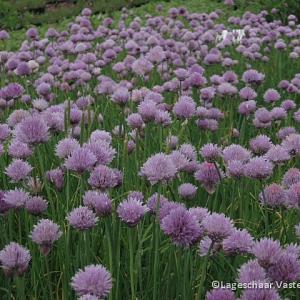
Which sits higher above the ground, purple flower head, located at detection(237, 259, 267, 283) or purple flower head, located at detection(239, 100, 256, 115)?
purple flower head, located at detection(237, 259, 267, 283)

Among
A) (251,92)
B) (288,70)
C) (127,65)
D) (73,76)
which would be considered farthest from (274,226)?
(288,70)

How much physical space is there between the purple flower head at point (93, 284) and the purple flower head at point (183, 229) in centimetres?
18

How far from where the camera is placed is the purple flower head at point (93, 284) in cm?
100

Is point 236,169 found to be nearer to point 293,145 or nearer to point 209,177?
point 209,177

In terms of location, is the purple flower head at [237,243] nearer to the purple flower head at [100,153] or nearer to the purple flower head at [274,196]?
the purple flower head at [274,196]

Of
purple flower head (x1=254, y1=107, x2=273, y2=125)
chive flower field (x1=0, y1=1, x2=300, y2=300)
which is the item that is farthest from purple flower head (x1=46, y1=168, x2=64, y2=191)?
purple flower head (x1=254, y1=107, x2=273, y2=125)

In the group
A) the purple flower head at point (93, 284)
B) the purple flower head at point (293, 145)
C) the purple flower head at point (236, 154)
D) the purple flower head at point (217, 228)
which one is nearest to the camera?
the purple flower head at point (93, 284)

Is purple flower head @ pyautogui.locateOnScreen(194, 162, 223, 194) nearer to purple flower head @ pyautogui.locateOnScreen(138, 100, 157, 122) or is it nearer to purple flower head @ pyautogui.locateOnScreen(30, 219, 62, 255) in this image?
purple flower head @ pyautogui.locateOnScreen(138, 100, 157, 122)

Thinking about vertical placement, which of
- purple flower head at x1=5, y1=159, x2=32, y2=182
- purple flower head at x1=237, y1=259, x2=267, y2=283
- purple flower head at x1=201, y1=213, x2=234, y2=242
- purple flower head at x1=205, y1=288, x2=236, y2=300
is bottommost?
Result: purple flower head at x1=5, y1=159, x2=32, y2=182

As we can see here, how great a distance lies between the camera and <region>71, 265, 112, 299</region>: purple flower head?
100 centimetres

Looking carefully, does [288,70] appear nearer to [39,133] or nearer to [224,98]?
[224,98]

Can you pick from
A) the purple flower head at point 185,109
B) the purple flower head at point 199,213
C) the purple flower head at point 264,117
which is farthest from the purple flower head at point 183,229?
the purple flower head at point 264,117

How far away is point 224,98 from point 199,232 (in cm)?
216

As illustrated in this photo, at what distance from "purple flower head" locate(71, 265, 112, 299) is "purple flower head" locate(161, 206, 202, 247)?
0.18 metres
